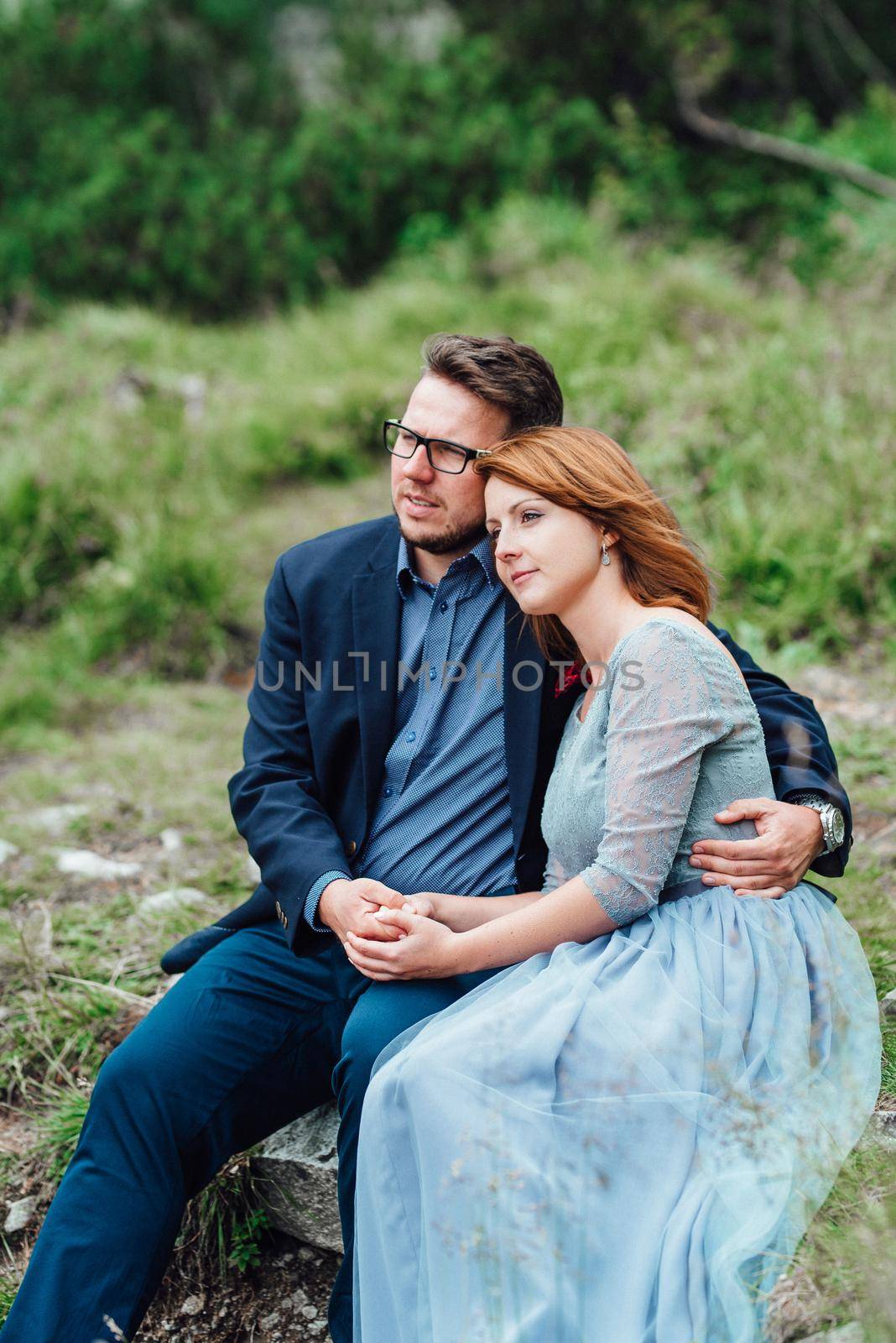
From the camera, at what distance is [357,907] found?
239 cm

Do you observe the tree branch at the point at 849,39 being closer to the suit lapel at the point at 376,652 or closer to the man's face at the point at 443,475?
the man's face at the point at 443,475

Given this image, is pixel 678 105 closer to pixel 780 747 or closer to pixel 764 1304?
pixel 780 747

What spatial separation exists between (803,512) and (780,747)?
2926mm

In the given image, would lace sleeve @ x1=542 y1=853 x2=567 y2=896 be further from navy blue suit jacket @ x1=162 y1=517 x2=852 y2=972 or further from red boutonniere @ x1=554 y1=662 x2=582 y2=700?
red boutonniere @ x1=554 y1=662 x2=582 y2=700

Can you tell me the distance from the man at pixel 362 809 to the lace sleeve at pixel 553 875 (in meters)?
0.06

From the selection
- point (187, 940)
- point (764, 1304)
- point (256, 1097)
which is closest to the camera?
point (764, 1304)

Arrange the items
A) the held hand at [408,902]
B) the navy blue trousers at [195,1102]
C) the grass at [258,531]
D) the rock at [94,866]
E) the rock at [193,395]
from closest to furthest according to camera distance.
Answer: the navy blue trousers at [195,1102] → the held hand at [408,902] → the grass at [258,531] → the rock at [94,866] → the rock at [193,395]

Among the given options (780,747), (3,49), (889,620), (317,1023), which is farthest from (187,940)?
(3,49)

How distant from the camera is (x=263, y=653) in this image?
2926mm

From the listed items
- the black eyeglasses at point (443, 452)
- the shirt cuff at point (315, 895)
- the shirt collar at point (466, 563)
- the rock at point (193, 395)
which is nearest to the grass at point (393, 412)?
the rock at point (193, 395)

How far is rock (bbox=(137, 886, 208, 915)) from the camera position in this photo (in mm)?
3602

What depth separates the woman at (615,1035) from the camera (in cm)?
186

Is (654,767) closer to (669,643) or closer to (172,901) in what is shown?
(669,643)

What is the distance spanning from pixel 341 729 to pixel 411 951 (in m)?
0.64
